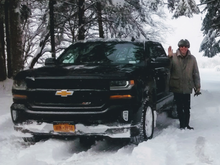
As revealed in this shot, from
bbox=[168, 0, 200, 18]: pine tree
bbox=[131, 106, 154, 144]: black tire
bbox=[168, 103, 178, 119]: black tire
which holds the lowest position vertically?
bbox=[168, 103, 178, 119]: black tire

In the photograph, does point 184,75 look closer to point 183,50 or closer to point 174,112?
point 183,50

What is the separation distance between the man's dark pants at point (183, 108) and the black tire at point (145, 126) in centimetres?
105

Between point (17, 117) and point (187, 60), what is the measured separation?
10.7 ft

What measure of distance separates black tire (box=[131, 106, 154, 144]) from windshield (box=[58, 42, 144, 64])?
97 centimetres

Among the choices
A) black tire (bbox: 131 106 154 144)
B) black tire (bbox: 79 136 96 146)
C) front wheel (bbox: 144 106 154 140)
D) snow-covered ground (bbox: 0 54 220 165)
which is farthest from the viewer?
black tire (bbox: 79 136 96 146)

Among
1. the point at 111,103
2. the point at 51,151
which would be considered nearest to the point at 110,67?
the point at 111,103

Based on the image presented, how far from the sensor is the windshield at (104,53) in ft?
19.2

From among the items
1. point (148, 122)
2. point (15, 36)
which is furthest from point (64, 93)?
point (15, 36)

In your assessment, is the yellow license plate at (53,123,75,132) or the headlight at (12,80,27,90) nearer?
the yellow license plate at (53,123,75,132)

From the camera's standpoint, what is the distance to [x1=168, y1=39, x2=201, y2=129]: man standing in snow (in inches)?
243

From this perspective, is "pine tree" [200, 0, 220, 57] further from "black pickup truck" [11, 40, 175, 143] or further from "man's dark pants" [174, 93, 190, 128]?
"black pickup truck" [11, 40, 175, 143]

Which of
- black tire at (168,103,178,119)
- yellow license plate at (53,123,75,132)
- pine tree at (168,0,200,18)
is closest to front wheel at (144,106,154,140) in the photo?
yellow license plate at (53,123,75,132)

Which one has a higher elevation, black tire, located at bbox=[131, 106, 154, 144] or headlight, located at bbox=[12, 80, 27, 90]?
headlight, located at bbox=[12, 80, 27, 90]

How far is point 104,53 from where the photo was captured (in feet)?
19.8
